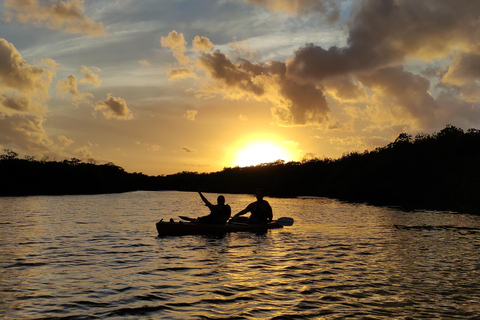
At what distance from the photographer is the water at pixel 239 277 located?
286 inches

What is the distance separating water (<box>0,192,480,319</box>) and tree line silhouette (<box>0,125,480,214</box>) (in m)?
27.7

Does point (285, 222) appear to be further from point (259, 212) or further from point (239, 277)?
point (239, 277)

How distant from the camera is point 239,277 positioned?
10.1m

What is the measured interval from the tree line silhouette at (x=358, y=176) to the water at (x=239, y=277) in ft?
90.8

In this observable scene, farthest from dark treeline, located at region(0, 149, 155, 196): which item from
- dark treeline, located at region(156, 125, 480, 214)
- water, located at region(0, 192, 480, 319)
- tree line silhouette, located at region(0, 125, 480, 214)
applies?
water, located at region(0, 192, 480, 319)

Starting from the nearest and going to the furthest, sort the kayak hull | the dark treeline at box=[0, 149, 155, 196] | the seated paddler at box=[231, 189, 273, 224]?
the kayak hull, the seated paddler at box=[231, 189, 273, 224], the dark treeline at box=[0, 149, 155, 196]

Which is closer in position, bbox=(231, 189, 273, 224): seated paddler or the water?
the water

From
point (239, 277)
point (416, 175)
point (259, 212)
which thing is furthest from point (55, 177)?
point (239, 277)

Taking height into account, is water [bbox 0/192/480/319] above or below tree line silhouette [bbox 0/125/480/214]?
below

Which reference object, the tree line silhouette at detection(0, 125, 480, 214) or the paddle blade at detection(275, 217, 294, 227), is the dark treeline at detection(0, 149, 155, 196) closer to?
the tree line silhouette at detection(0, 125, 480, 214)

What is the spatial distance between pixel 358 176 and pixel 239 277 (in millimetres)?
63279

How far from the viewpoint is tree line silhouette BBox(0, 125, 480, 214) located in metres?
50.4

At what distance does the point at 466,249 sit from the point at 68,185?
9952cm

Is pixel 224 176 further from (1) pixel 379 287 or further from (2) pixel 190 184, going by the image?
(1) pixel 379 287
